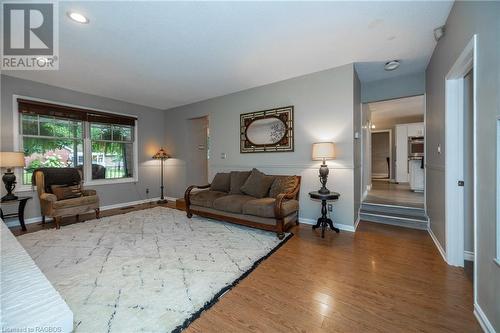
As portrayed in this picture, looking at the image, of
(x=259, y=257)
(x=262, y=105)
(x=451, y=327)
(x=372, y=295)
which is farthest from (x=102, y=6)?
(x=451, y=327)

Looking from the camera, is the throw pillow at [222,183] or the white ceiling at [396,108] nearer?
the throw pillow at [222,183]

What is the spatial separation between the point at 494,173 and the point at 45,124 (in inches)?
251

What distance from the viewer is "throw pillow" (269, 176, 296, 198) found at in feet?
11.6

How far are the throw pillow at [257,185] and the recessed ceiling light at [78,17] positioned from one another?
306 centimetres

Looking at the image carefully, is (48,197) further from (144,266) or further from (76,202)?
(144,266)

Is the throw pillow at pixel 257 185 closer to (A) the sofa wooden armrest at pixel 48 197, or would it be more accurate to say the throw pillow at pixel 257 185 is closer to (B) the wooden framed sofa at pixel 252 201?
(B) the wooden framed sofa at pixel 252 201

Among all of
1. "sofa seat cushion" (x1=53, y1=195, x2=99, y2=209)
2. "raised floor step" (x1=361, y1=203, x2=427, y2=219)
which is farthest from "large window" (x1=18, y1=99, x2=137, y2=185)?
"raised floor step" (x1=361, y1=203, x2=427, y2=219)

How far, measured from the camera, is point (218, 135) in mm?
4961

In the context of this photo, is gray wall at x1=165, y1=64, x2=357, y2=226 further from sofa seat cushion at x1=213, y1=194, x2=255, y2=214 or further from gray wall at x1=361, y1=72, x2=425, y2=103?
gray wall at x1=361, y1=72, x2=425, y2=103

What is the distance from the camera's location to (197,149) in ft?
19.5

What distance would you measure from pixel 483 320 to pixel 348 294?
0.84 metres

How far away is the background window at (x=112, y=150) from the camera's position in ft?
15.9

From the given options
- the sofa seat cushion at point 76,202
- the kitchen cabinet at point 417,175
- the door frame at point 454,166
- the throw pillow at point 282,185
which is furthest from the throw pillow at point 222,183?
the kitchen cabinet at point 417,175

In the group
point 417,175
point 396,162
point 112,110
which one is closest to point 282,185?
point 112,110
